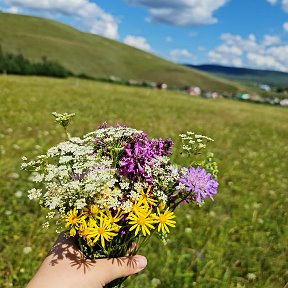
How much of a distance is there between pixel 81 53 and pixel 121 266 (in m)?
163

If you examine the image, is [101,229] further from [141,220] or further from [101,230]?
[141,220]

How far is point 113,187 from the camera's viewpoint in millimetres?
3271

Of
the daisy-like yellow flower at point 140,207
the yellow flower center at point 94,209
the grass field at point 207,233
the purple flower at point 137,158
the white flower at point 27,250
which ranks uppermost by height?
the purple flower at point 137,158

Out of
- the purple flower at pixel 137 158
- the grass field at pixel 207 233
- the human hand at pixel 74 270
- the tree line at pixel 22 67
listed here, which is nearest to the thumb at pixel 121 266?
the human hand at pixel 74 270

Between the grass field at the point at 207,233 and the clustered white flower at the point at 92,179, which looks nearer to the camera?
the clustered white flower at the point at 92,179

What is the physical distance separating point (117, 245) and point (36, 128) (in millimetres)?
14020

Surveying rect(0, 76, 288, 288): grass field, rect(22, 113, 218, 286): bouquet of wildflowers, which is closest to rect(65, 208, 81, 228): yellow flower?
rect(22, 113, 218, 286): bouquet of wildflowers

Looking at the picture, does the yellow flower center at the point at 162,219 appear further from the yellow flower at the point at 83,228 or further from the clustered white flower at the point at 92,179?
the yellow flower at the point at 83,228

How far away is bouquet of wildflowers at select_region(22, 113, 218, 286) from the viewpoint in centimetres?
303

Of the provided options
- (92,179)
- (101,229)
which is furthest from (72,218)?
(92,179)

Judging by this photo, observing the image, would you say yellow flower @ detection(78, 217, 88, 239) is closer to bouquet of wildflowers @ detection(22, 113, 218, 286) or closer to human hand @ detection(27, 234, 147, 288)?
bouquet of wildflowers @ detection(22, 113, 218, 286)

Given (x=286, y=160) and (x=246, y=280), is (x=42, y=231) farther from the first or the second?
(x=286, y=160)

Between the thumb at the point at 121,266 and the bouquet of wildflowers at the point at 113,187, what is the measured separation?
0.07 m

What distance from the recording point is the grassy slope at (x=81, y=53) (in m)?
143
